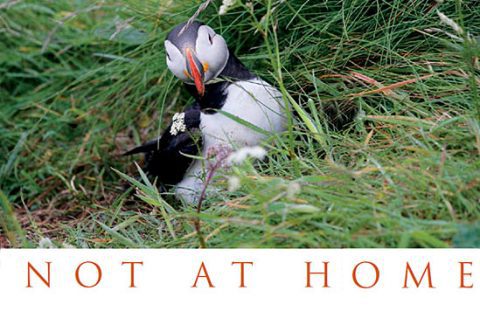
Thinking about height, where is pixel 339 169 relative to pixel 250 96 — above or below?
below

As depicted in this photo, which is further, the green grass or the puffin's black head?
the puffin's black head

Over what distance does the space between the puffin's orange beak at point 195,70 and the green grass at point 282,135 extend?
1.07ft

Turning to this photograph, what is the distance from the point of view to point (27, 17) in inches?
196

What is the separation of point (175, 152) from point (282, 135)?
56cm

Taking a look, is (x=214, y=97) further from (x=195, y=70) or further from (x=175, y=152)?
(x=175, y=152)

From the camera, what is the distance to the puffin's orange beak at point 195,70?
3219mm

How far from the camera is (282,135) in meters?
3.19

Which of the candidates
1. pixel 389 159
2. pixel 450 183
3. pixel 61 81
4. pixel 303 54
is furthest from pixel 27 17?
pixel 450 183

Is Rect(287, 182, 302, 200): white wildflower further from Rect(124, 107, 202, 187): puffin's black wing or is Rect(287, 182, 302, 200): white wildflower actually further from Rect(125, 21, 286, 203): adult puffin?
Rect(124, 107, 202, 187): puffin's black wing

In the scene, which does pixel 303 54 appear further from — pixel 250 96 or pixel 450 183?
pixel 450 183

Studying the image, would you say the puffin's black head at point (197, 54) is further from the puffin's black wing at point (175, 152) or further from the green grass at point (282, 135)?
the green grass at point (282, 135)

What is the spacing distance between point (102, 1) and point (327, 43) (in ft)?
4.33

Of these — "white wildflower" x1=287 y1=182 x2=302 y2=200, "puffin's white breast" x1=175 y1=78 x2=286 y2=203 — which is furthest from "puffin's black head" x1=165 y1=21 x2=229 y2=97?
"white wildflower" x1=287 y1=182 x2=302 y2=200

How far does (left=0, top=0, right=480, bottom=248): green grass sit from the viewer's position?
2418mm
